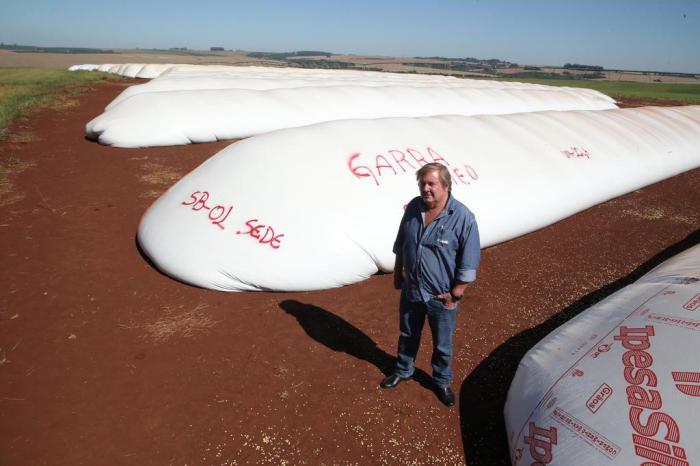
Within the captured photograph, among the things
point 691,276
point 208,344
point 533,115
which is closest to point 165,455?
point 208,344

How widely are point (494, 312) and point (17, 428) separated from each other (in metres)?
4.99

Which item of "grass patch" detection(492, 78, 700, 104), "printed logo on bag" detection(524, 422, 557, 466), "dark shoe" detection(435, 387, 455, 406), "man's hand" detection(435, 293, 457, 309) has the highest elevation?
"grass patch" detection(492, 78, 700, 104)

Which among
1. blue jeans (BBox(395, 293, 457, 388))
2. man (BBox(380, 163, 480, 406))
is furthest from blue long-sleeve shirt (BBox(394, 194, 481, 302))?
blue jeans (BBox(395, 293, 457, 388))

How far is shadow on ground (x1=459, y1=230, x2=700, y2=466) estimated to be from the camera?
310 centimetres

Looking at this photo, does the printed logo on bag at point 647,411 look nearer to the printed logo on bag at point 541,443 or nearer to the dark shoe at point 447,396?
Answer: the printed logo on bag at point 541,443

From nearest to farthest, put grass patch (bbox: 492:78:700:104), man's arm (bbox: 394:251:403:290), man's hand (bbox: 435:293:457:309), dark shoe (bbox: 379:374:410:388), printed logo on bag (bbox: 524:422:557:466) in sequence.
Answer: printed logo on bag (bbox: 524:422:557:466), man's hand (bbox: 435:293:457:309), man's arm (bbox: 394:251:403:290), dark shoe (bbox: 379:374:410:388), grass patch (bbox: 492:78:700:104)

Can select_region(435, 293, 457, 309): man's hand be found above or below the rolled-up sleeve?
below

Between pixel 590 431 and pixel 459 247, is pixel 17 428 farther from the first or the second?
pixel 590 431

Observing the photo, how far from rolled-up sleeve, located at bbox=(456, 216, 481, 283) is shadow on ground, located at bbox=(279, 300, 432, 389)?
1409 millimetres

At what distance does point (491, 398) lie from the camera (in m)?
3.57

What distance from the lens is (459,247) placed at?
297 centimetres

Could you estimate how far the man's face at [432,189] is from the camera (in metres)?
2.87

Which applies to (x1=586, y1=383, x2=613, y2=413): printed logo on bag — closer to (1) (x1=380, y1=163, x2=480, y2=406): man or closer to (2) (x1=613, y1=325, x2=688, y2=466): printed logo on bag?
(2) (x1=613, y1=325, x2=688, y2=466): printed logo on bag

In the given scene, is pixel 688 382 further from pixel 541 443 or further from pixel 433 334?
pixel 433 334
